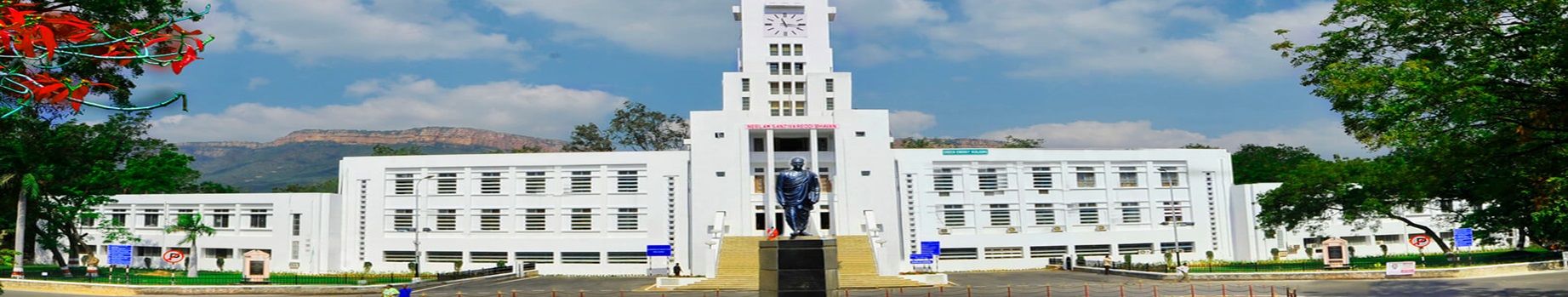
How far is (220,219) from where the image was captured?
194 feet

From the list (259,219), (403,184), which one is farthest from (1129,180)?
(259,219)

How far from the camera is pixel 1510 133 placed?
2284 centimetres

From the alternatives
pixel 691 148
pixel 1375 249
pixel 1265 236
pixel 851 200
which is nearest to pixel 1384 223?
pixel 1375 249

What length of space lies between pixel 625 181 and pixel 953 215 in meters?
18.4

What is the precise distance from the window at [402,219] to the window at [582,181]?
380 inches

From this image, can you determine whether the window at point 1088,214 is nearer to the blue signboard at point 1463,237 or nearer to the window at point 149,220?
the blue signboard at point 1463,237

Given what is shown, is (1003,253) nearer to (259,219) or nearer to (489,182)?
(489,182)

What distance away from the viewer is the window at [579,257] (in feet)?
178

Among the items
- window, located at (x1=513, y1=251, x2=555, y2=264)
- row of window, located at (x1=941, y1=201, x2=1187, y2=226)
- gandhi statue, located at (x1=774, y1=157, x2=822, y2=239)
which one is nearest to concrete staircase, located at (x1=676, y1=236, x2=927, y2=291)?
row of window, located at (x1=941, y1=201, x2=1187, y2=226)

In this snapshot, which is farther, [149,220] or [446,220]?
[149,220]

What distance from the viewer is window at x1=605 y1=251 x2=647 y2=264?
177ft

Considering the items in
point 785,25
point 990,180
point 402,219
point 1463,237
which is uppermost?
point 785,25

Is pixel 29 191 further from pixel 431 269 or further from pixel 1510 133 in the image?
pixel 1510 133

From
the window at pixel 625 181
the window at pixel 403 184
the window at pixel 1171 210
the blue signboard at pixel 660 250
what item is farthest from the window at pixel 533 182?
the window at pixel 1171 210
